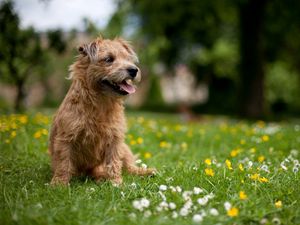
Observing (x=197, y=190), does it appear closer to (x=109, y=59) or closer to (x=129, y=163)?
(x=129, y=163)

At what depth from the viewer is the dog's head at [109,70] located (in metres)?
5.28

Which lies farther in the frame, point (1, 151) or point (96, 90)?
point (1, 151)

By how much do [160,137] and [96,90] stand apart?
409 centimetres

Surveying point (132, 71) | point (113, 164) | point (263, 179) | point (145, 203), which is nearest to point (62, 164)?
point (113, 164)

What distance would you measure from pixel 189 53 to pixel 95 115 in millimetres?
23095

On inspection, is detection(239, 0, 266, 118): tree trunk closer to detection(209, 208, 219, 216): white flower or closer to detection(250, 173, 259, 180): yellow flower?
detection(250, 173, 259, 180): yellow flower

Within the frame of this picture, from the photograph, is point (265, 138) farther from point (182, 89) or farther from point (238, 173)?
point (182, 89)

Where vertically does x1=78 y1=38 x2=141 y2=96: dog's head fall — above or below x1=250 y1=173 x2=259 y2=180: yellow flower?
above

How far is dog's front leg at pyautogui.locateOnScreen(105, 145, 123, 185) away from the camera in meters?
5.28

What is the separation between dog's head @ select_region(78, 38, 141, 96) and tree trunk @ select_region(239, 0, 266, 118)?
494 inches

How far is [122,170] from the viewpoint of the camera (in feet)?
19.3

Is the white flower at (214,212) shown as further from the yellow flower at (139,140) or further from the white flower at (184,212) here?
the yellow flower at (139,140)

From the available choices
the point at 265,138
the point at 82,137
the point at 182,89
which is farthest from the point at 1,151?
the point at 182,89

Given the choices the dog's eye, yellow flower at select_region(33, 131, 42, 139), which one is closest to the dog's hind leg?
the dog's eye
